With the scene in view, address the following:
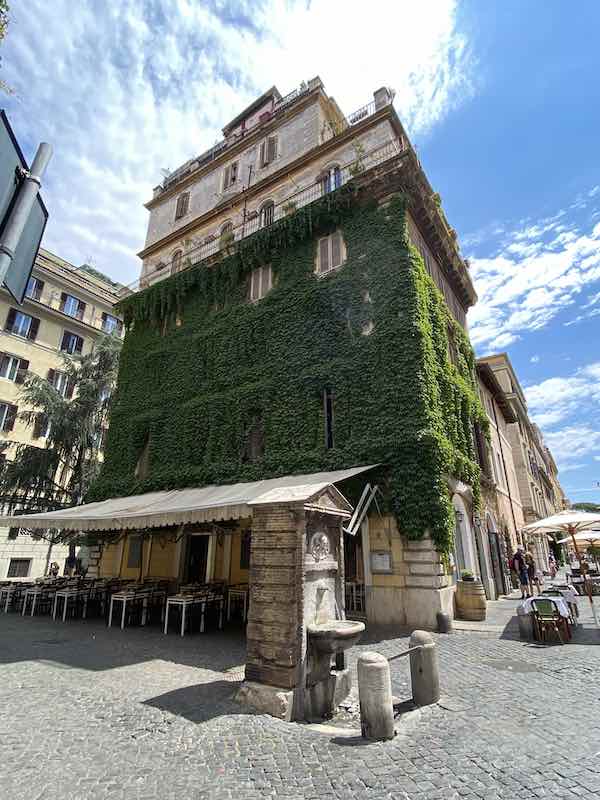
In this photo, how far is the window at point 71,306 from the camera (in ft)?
89.7

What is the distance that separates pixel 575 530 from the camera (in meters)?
10.8

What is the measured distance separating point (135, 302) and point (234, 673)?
58.0ft

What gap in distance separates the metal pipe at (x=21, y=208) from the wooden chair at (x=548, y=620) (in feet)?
31.7

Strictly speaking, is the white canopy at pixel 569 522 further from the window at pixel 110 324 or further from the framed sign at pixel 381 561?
the window at pixel 110 324

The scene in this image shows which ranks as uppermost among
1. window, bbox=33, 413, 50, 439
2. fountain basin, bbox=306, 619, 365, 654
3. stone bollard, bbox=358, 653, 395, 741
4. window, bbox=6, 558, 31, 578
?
window, bbox=33, 413, 50, 439

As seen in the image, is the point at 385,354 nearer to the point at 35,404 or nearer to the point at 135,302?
the point at 135,302

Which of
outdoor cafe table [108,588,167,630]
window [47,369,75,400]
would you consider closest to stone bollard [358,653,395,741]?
outdoor cafe table [108,588,167,630]

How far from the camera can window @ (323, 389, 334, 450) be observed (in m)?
11.9

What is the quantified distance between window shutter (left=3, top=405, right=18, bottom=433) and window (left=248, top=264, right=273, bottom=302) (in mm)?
16232

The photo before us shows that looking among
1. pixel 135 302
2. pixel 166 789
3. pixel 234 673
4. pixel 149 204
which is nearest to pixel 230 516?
pixel 234 673

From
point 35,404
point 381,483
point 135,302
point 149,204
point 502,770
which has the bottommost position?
point 502,770

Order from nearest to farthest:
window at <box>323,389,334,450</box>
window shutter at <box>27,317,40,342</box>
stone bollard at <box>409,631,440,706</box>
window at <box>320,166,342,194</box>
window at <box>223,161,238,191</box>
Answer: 1. stone bollard at <box>409,631,440,706</box>
2. window at <box>323,389,334,450</box>
3. window at <box>320,166,342,194</box>
4. window at <box>223,161,238,191</box>
5. window shutter at <box>27,317,40,342</box>

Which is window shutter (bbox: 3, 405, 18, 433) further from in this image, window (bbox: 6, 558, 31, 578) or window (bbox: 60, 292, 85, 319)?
window (bbox: 60, 292, 85, 319)

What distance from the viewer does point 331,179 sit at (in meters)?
15.9
